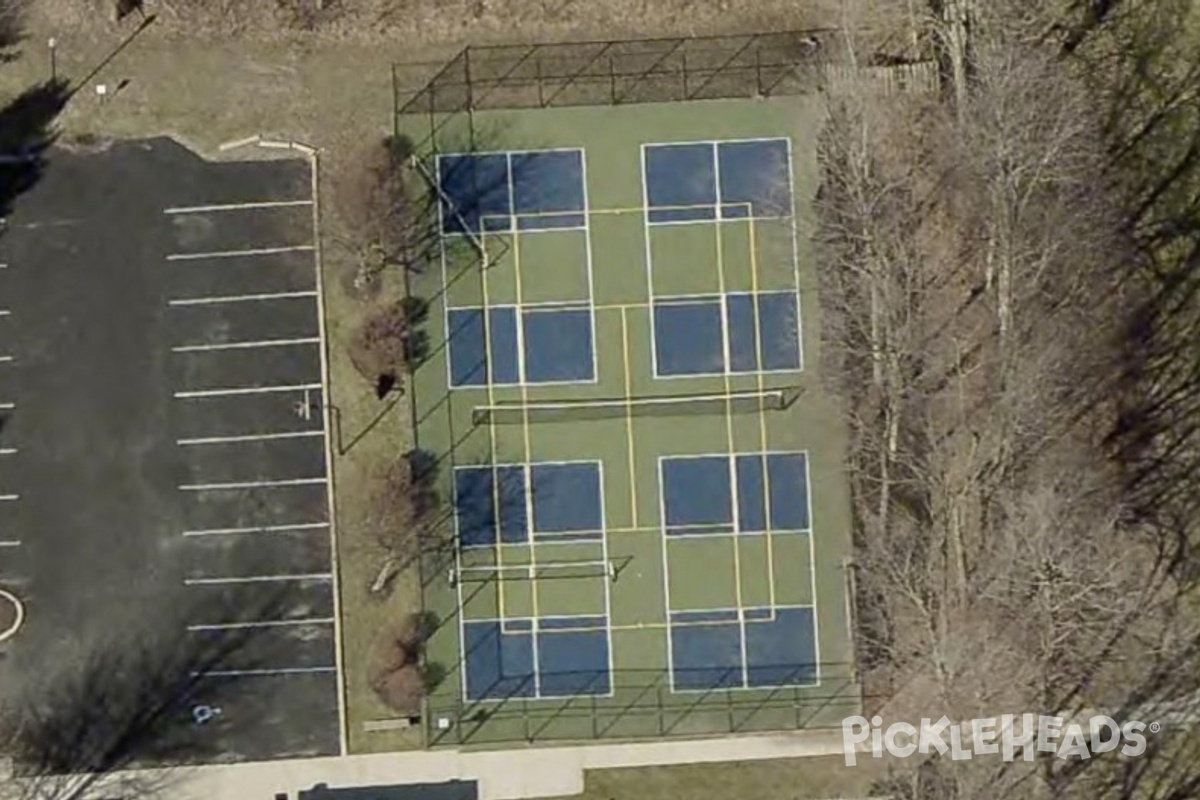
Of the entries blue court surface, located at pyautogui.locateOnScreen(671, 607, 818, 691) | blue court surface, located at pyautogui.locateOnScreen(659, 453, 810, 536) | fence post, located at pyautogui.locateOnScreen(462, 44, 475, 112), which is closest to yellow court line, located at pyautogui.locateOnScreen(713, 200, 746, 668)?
blue court surface, located at pyautogui.locateOnScreen(659, 453, 810, 536)

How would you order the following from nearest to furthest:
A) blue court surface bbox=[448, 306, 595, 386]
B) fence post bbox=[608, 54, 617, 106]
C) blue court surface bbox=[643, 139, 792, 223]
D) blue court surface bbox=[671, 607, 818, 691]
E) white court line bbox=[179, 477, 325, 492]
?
1. white court line bbox=[179, 477, 325, 492]
2. blue court surface bbox=[671, 607, 818, 691]
3. blue court surface bbox=[448, 306, 595, 386]
4. blue court surface bbox=[643, 139, 792, 223]
5. fence post bbox=[608, 54, 617, 106]

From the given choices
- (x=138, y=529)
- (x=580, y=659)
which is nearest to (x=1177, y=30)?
(x=580, y=659)

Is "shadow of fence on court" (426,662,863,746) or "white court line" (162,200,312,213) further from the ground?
"white court line" (162,200,312,213)

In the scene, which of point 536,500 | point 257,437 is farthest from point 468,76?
point 536,500

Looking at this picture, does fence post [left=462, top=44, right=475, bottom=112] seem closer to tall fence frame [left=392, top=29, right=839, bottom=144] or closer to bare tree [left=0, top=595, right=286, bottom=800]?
tall fence frame [left=392, top=29, right=839, bottom=144]

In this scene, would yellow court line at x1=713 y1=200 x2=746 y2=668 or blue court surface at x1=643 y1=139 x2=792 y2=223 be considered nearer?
yellow court line at x1=713 y1=200 x2=746 y2=668

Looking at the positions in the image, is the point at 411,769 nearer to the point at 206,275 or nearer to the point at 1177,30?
the point at 206,275

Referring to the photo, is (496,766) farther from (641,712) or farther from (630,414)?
(630,414)
